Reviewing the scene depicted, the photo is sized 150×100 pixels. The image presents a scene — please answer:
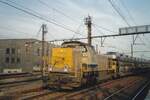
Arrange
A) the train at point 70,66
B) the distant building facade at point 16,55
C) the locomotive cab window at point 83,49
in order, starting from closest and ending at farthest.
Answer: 1. the train at point 70,66
2. the locomotive cab window at point 83,49
3. the distant building facade at point 16,55

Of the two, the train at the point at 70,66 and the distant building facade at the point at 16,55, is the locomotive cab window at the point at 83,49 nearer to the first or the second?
the train at the point at 70,66

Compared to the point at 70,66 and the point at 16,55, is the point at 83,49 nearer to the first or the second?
the point at 70,66

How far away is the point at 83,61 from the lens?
16594 millimetres

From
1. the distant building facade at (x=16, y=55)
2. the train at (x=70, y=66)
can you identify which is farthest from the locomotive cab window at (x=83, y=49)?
the distant building facade at (x=16, y=55)

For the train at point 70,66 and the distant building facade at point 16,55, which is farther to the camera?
the distant building facade at point 16,55

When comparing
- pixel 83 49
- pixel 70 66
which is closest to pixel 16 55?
pixel 83 49

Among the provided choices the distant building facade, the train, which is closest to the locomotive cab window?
the train

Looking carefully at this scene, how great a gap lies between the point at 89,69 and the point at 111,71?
10154 mm

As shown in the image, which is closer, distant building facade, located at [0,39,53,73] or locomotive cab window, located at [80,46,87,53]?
locomotive cab window, located at [80,46,87,53]

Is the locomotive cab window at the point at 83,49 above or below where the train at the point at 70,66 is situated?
above

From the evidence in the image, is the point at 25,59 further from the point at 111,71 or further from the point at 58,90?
the point at 58,90

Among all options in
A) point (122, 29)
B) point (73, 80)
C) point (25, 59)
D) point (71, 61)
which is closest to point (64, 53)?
point (71, 61)

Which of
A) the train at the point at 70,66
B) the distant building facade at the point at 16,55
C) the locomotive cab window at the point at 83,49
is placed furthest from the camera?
the distant building facade at the point at 16,55

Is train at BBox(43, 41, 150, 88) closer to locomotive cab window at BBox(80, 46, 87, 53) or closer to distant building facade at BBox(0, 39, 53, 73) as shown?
locomotive cab window at BBox(80, 46, 87, 53)
